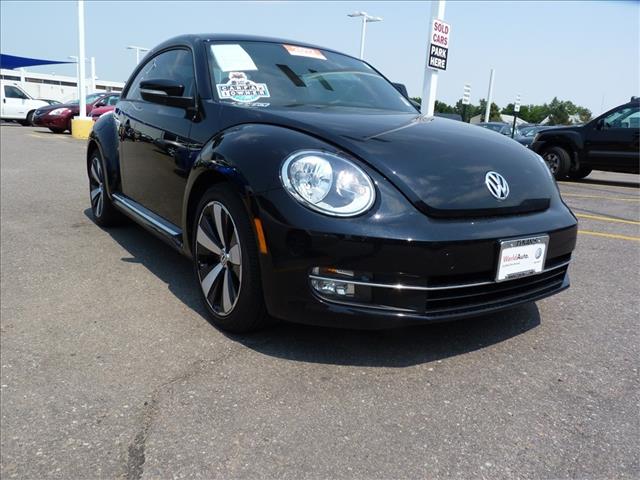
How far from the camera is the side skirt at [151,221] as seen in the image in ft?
10.1

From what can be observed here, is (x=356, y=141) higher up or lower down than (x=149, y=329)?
higher up

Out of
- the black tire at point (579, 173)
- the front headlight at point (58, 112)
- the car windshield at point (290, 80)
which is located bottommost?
the black tire at point (579, 173)

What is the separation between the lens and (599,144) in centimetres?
948

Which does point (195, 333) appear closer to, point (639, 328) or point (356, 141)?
point (356, 141)

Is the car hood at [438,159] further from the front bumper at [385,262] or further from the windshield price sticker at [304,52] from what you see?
the windshield price sticker at [304,52]

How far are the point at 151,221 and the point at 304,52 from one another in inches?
56.5

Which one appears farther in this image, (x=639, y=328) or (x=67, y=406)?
(x=639, y=328)

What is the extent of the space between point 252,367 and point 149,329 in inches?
27.6

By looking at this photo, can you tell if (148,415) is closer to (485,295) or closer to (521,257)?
(485,295)

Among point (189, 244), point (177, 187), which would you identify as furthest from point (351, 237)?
point (177, 187)

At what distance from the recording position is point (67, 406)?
2.07m

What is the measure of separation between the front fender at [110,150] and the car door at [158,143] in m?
0.13

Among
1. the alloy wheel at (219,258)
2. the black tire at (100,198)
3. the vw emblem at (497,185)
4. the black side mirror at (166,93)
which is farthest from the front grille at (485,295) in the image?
the black tire at (100,198)

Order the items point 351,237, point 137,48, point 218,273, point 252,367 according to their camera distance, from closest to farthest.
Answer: point 351,237 < point 252,367 < point 218,273 < point 137,48
